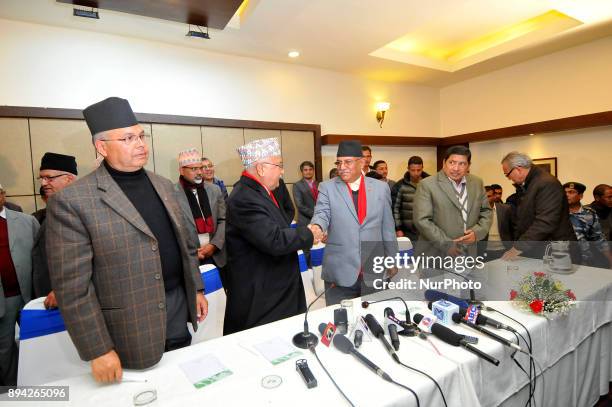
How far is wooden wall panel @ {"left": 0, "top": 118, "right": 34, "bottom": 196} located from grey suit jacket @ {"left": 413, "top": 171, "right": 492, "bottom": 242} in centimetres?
403

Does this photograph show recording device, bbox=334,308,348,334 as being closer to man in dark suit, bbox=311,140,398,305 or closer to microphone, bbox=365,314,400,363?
microphone, bbox=365,314,400,363

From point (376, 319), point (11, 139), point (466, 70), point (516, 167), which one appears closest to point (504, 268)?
point (376, 319)

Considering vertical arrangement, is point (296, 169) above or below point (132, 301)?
above

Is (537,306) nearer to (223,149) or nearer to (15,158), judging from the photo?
(223,149)

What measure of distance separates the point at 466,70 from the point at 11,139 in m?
6.78

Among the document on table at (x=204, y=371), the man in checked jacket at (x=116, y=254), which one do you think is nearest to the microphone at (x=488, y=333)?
the document on table at (x=204, y=371)

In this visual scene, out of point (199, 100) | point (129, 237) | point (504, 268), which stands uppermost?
point (199, 100)

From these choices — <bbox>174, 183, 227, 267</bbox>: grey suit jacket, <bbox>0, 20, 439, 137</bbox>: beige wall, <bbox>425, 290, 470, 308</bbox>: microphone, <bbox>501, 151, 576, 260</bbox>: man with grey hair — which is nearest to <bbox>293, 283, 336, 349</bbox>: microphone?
<bbox>425, 290, 470, 308</bbox>: microphone

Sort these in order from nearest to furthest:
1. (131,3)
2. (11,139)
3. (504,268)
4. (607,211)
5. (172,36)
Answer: (504,268) → (131,3) → (11,139) → (607,211) → (172,36)

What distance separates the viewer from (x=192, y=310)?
1.56 meters

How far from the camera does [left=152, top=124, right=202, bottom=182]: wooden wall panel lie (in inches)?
171

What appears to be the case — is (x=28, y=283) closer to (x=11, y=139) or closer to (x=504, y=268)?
(x=11, y=139)

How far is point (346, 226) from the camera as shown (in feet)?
7.43

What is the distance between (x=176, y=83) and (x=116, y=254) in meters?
3.89
